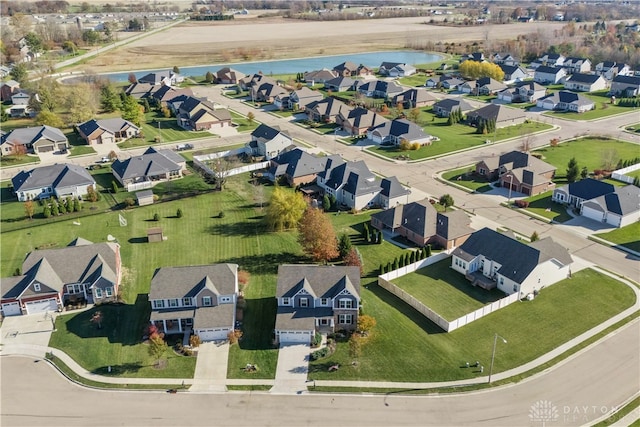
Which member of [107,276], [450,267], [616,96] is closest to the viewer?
[107,276]

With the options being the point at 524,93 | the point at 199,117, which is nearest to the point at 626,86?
the point at 524,93

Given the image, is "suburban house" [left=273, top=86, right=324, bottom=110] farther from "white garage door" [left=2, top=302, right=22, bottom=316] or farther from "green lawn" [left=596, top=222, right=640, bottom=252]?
"white garage door" [left=2, top=302, right=22, bottom=316]

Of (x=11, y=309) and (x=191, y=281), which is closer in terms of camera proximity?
(x=191, y=281)

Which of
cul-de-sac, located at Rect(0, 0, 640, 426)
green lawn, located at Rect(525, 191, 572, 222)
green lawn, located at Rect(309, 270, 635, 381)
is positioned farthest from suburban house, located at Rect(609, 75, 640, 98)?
green lawn, located at Rect(309, 270, 635, 381)

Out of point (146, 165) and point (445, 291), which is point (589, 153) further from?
point (146, 165)

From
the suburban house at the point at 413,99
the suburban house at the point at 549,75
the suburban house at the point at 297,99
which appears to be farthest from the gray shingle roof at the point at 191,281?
the suburban house at the point at 549,75

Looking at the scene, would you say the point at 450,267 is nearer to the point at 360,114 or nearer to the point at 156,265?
the point at 156,265

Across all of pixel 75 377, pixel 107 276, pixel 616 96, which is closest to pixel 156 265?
pixel 107 276
